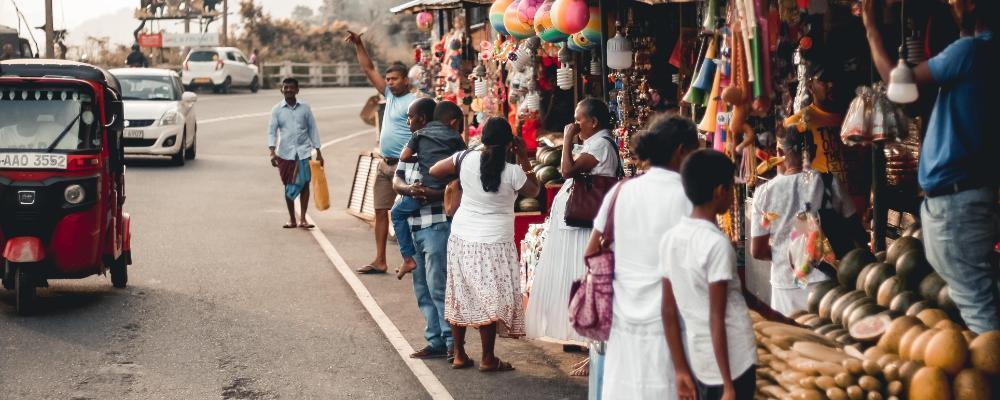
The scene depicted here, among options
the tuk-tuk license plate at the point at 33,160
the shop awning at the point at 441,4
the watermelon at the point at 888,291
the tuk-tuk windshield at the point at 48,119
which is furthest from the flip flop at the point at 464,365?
the shop awning at the point at 441,4

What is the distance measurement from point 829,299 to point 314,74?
5478 centimetres

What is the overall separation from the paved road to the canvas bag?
1.02 metres

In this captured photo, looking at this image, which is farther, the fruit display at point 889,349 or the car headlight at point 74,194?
the car headlight at point 74,194

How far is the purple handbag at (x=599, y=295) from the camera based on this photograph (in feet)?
18.6

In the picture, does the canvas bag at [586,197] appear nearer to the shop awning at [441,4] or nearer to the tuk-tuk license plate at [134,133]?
the shop awning at [441,4]

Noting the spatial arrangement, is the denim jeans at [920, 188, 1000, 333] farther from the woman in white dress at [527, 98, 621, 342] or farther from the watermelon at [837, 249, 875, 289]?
the woman in white dress at [527, 98, 621, 342]

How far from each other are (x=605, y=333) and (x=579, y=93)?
314 inches

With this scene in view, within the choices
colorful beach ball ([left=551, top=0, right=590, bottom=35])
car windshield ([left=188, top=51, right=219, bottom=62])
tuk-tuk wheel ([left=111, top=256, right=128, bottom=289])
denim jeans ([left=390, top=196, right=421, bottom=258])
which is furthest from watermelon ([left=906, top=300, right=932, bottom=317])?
car windshield ([left=188, top=51, right=219, bottom=62])

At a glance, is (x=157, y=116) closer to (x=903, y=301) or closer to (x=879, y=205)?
(x=879, y=205)

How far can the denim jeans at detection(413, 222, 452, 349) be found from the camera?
8.92 meters

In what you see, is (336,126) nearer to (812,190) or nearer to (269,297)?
(269,297)

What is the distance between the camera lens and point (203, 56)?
49.4 metres

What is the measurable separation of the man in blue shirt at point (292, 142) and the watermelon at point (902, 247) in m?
9.40

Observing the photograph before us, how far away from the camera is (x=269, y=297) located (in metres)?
11.3
